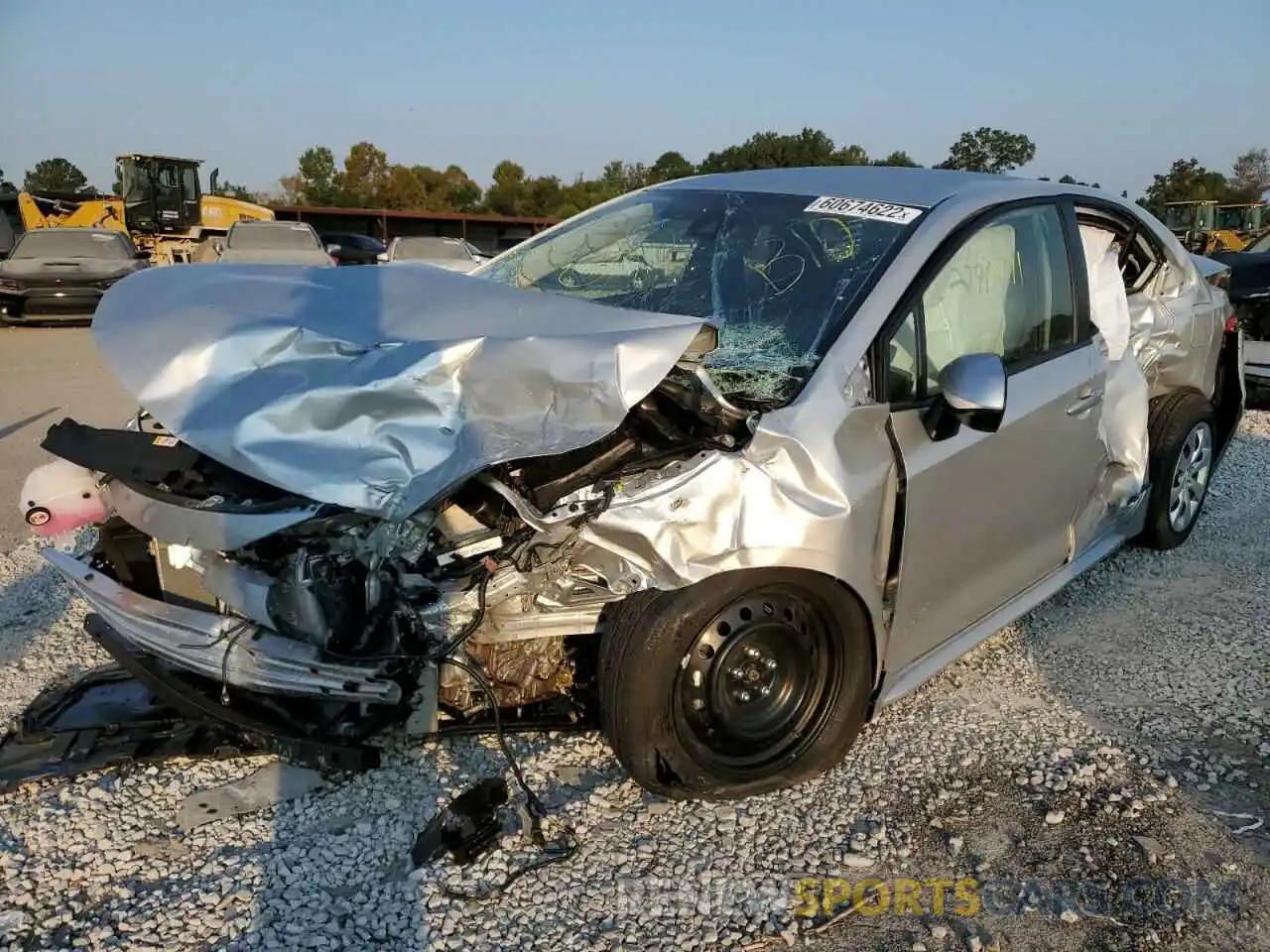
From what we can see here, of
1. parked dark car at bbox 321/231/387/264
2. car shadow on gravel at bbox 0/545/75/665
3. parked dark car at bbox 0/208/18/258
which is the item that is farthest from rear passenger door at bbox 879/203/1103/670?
parked dark car at bbox 321/231/387/264

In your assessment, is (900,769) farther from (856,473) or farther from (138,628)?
(138,628)

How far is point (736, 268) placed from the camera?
11.3 ft

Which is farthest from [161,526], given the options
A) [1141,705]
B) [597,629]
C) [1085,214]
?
[1085,214]

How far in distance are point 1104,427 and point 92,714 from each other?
3805mm

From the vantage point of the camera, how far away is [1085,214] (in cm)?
413

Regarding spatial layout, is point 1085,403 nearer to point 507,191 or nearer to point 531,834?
point 531,834

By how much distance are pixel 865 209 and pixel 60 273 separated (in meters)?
15.1

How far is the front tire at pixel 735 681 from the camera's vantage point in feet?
8.59

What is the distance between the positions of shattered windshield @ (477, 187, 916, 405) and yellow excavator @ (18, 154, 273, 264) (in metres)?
19.4

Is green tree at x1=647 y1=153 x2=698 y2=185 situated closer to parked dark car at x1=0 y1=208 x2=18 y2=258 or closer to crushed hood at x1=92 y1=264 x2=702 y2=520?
parked dark car at x1=0 y1=208 x2=18 y2=258

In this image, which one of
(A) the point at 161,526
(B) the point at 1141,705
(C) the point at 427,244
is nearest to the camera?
(A) the point at 161,526

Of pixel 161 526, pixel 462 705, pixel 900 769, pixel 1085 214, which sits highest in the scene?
pixel 1085 214

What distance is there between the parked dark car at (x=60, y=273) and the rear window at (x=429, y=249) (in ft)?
13.1

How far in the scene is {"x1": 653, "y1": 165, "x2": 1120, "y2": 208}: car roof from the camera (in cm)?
347
